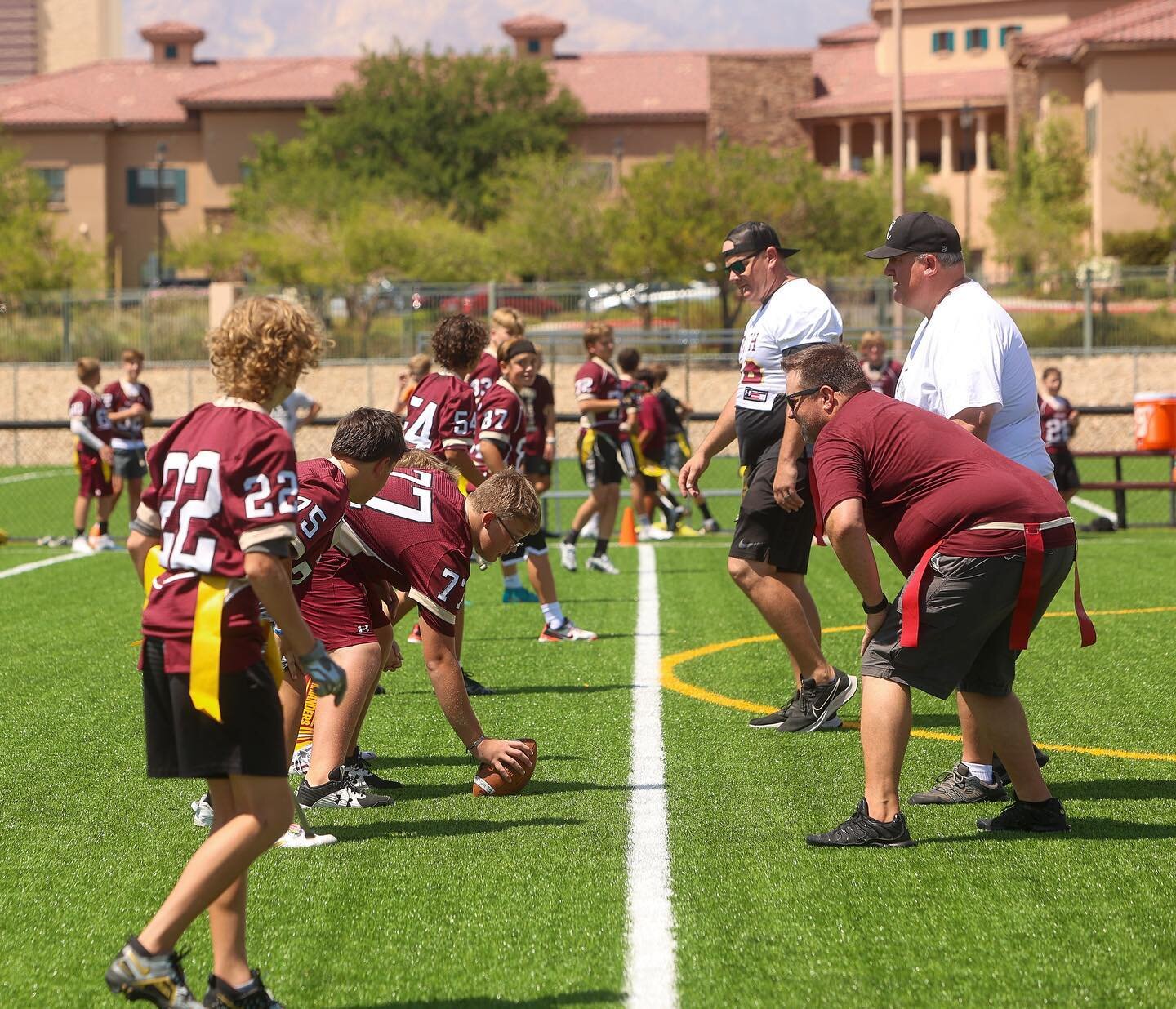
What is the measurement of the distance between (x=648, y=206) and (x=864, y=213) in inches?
353

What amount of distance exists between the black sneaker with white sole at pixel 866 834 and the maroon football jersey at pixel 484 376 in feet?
17.1

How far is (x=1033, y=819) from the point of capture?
5758 mm

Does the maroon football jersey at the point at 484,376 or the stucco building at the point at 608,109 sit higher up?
the stucco building at the point at 608,109

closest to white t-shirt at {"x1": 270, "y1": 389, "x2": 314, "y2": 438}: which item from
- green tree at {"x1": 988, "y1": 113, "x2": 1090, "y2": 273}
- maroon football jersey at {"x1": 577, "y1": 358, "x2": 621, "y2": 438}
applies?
maroon football jersey at {"x1": 577, "y1": 358, "x2": 621, "y2": 438}

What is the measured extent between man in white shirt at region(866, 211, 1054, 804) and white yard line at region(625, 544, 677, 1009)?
3.35 feet

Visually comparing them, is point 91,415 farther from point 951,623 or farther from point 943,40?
point 943,40

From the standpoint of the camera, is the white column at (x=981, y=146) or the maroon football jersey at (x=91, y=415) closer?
the maroon football jersey at (x=91, y=415)

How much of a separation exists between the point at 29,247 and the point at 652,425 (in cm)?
4119

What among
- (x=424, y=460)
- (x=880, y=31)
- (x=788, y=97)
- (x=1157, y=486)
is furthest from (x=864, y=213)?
(x=424, y=460)

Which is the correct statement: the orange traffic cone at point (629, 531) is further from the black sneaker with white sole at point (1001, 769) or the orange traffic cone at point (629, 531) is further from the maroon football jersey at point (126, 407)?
the black sneaker with white sole at point (1001, 769)

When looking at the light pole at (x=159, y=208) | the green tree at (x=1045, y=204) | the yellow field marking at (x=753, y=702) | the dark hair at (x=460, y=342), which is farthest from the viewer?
the light pole at (x=159, y=208)

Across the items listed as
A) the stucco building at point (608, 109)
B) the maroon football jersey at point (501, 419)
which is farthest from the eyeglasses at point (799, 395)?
the stucco building at point (608, 109)

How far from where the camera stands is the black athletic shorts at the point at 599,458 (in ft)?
Result: 48.0

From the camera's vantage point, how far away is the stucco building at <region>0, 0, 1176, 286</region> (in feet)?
236
